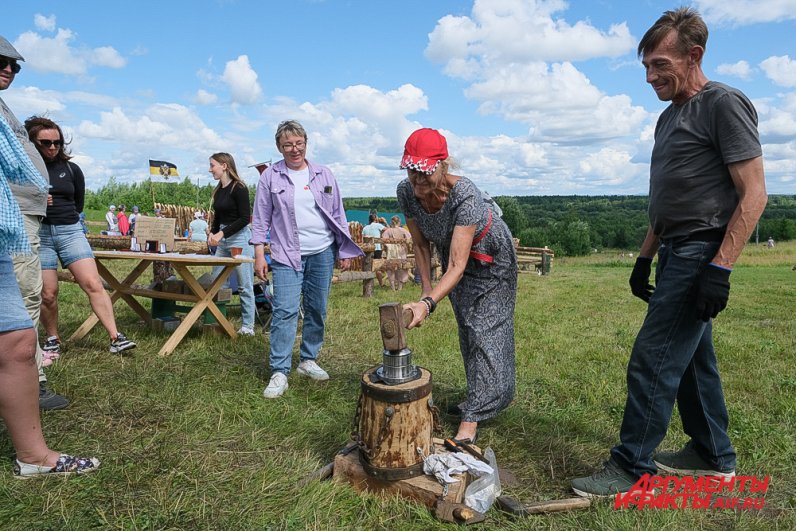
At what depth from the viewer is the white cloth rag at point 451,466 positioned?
259cm

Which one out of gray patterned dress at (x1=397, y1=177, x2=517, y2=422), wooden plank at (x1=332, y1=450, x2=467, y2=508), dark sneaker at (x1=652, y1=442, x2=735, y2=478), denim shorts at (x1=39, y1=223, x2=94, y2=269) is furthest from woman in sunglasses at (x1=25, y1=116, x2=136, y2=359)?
dark sneaker at (x1=652, y1=442, x2=735, y2=478)

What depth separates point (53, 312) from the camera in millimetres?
4879

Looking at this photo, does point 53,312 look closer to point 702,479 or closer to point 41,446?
point 41,446

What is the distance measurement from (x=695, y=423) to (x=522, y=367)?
7.32ft

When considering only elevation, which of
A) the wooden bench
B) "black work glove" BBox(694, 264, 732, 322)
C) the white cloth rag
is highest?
"black work glove" BBox(694, 264, 732, 322)

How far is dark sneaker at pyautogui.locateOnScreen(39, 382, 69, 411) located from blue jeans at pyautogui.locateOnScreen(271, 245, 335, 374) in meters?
1.41

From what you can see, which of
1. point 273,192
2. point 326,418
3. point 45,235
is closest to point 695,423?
point 326,418

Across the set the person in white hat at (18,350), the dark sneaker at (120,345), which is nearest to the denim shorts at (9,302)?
the person in white hat at (18,350)

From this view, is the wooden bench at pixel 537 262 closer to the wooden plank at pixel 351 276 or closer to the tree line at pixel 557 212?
the tree line at pixel 557 212

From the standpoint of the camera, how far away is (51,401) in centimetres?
367

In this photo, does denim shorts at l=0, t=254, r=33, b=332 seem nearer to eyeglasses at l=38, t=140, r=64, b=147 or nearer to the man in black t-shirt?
eyeglasses at l=38, t=140, r=64, b=147

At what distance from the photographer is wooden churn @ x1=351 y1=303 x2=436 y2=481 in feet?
8.38

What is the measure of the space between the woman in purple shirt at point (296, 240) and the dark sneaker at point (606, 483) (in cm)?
227

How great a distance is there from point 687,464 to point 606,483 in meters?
0.62
